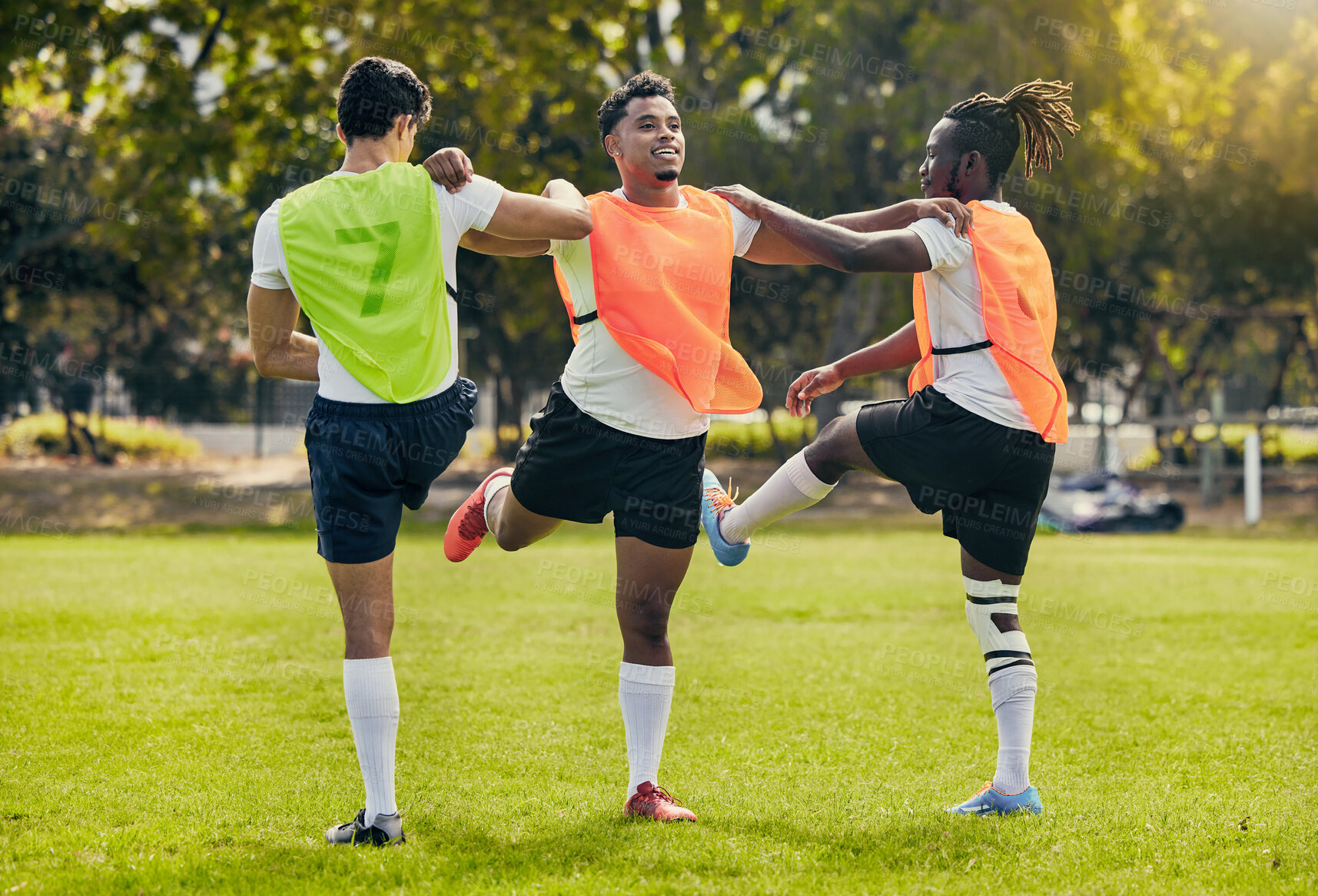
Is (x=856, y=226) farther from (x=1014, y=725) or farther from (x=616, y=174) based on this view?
(x=616, y=174)

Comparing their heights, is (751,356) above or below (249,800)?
above

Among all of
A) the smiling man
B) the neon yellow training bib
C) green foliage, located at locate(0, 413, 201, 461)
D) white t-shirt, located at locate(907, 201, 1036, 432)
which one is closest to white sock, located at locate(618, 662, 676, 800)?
the smiling man

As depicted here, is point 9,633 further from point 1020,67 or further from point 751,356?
point 751,356

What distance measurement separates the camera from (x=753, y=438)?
3356 cm

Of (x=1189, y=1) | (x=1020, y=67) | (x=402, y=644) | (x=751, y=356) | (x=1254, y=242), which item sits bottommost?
(x=402, y=644)

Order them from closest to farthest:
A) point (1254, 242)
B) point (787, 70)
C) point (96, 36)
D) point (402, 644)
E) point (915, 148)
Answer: point (402, 644) < point (96, 36) < point (915, 148) < point (787, 70) < point (1254, 242)

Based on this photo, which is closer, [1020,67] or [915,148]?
[1020,67]

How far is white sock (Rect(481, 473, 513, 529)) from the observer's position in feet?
15.1

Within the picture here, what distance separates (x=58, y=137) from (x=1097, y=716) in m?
26.6

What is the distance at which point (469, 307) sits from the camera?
912 inches

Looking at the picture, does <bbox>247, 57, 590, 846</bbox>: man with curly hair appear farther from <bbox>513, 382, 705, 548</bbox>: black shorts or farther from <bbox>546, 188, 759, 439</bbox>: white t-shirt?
<bbox>513, 382, 705, 548</bbox>: black shorts

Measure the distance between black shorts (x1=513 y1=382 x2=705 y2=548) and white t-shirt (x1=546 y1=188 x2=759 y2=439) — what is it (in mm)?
39

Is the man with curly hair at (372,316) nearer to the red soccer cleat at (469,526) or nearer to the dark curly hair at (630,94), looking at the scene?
the dark curly hair at (630,94)

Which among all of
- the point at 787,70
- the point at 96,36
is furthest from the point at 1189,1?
Result: the point at 96,36
